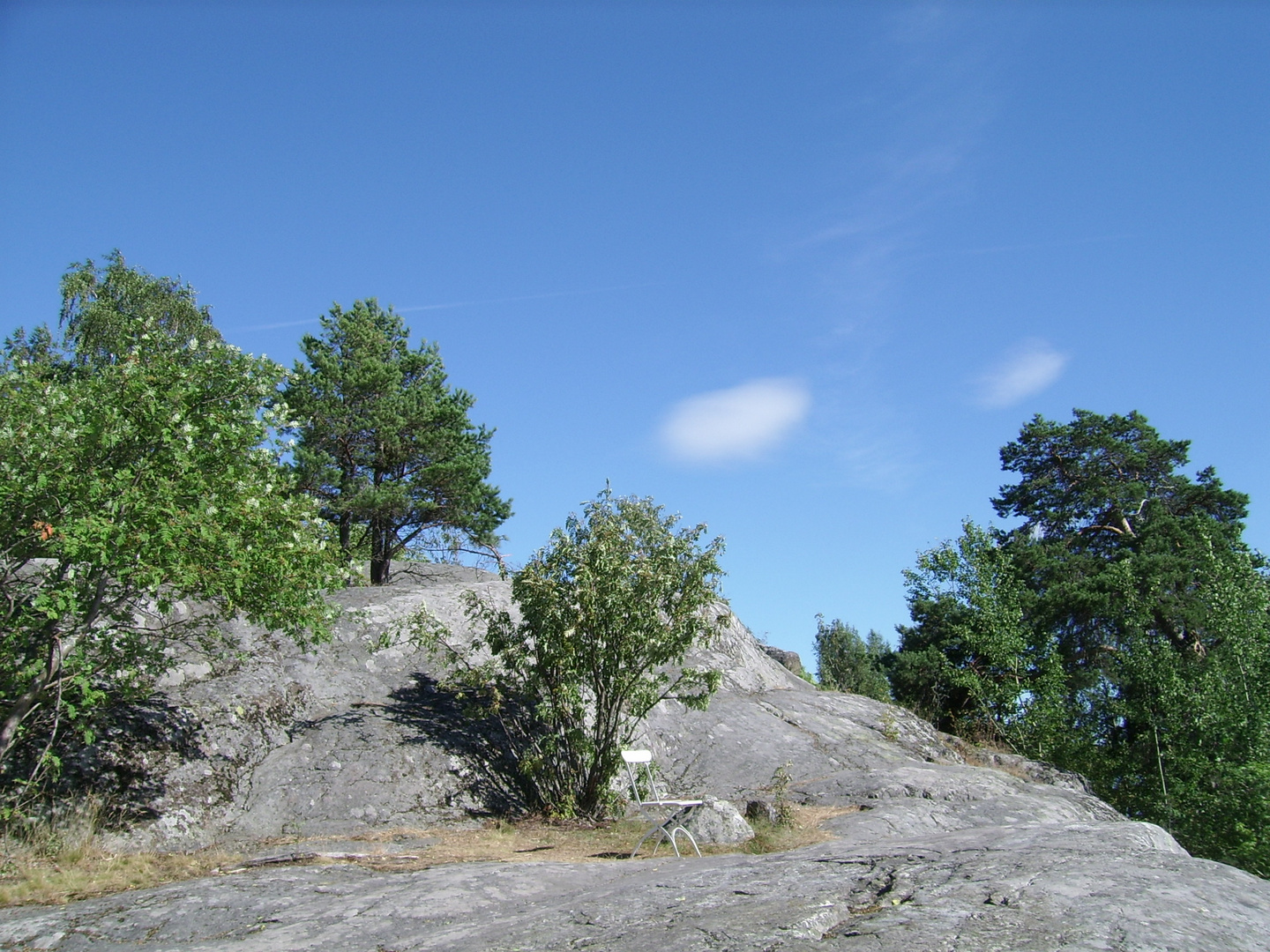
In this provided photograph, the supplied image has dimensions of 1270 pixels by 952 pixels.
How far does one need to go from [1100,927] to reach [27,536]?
31.6 ft

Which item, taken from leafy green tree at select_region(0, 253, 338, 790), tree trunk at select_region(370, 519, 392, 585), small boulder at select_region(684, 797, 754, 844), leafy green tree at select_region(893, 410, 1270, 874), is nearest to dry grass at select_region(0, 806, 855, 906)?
small boulder at select_region(684, 797, 754, 844)

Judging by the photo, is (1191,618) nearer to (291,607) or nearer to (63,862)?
(291,607)

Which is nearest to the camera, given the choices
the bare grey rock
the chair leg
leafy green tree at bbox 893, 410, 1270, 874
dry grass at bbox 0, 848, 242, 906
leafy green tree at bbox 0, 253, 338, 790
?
the bare grey rock

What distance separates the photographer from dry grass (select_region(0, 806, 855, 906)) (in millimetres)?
7379

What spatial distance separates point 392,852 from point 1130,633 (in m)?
21.6

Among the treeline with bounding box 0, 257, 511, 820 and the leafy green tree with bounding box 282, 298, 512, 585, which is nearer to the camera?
the treeline with bounding box 0, 257, 511, 820

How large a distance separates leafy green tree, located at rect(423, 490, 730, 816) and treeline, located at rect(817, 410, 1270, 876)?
500 inches

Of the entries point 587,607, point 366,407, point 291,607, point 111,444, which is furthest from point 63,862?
point 366,407

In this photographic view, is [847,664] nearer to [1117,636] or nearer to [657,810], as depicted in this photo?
[1117,636]

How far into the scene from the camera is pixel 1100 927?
4527 mm

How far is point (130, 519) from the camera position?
7.98 metres

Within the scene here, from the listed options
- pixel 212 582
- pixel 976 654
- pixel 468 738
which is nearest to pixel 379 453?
pixel 468 738

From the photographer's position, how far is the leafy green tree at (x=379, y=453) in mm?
21859

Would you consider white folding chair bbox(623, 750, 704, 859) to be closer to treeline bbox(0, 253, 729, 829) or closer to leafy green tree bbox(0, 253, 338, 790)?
treeline bbox(0, 253, 729, 829)
